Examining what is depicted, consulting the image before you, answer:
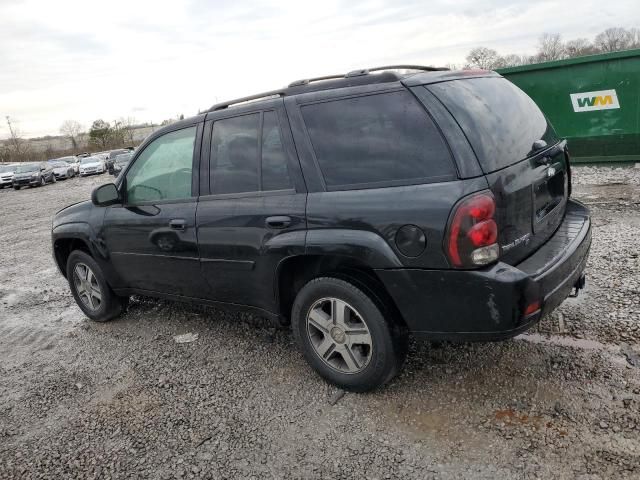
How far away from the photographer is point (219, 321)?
464 cm

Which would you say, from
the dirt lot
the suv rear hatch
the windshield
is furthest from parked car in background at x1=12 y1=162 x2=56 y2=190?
the suv rear hatch


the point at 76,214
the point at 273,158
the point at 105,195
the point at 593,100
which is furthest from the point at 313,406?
the point at 593,100

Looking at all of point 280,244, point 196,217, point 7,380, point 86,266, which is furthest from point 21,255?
point 280,244

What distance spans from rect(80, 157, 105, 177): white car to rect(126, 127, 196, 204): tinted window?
105 ft

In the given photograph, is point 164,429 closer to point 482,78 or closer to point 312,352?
point 312,352

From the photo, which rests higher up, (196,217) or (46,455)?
(196,217)

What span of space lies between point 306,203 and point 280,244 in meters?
0.32

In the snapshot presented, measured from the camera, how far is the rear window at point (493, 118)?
2.67 m

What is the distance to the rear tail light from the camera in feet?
8.25

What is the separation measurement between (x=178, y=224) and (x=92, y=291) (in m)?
1.76

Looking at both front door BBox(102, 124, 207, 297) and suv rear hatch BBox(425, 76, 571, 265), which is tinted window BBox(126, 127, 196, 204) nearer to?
front door BBox(102, 124, 207, 297)

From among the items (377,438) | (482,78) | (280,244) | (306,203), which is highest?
(482,78)

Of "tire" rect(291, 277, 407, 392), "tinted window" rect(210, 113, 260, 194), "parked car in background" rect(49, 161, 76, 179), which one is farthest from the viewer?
"parked car in background" rect(49, 161, 76, 179)

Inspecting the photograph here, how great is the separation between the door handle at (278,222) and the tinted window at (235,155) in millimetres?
272
